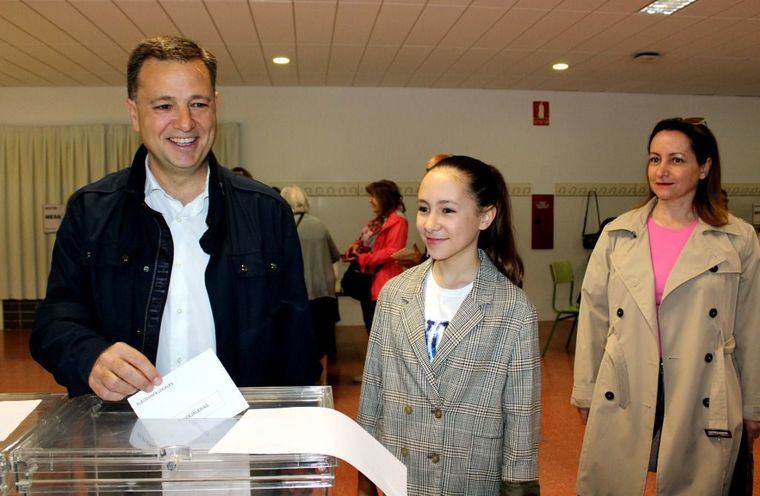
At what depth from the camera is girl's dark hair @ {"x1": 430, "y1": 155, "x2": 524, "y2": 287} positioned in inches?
73.9

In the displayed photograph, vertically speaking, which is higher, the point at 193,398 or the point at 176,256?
the point at 176,256

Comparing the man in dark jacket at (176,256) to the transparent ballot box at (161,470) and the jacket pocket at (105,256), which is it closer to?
the jacket pocket at (105,256)

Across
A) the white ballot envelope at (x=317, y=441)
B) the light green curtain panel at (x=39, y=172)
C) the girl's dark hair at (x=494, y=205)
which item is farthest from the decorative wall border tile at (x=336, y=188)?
the white ballot envelope at (x=317, y=441)

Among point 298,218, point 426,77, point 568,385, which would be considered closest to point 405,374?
point 298,218

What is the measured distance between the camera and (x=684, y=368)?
2303mm

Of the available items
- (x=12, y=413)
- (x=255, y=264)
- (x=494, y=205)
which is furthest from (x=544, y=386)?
(x=12, y=413)

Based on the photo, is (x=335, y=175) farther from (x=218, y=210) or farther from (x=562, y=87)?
(x=218, y=210)

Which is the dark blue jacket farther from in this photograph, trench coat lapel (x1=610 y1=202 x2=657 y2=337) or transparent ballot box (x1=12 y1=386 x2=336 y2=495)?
trench coat lapel (x1=610 y1=202 x2=657 y2=337)

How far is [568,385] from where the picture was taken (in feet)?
16.9

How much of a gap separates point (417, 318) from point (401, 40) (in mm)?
4570

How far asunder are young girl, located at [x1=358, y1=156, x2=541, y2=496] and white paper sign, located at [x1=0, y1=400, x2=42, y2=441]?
1003 mm

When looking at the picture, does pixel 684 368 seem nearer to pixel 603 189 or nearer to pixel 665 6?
pixel 665 6

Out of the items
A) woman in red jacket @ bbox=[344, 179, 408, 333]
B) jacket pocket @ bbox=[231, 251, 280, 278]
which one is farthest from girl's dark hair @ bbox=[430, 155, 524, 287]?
woman in red jacket @ bbox=[344, 179, 408, 333]

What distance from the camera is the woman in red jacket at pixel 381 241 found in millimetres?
4832
